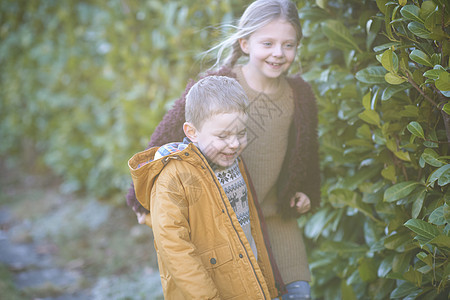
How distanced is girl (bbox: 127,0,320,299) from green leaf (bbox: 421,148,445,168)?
0.52 m

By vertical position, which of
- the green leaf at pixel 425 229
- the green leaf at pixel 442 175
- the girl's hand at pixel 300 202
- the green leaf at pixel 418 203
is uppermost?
the girl's hand at pixel 300 202

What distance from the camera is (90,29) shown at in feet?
17.4

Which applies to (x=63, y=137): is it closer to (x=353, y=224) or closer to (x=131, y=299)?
(x=131, y=299)

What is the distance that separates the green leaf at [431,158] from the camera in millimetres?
1571

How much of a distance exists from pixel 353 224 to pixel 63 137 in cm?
436

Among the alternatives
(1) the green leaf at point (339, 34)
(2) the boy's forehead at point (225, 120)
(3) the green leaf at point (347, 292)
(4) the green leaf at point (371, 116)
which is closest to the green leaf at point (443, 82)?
(4) the green leaf at point (371, 116)

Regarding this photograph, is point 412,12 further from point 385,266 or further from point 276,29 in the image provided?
point 385,266

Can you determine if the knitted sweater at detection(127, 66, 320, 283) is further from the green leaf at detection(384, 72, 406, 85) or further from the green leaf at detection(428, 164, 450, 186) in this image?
the green leaf at detection(428, 164, 450, 186)

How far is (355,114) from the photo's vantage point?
2039mm

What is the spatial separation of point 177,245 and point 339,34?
4.33 ft

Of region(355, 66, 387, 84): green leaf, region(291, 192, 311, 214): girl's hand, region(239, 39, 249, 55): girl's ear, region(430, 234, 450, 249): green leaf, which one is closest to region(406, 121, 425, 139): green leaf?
region(355, 66, 387, 84): green leaf

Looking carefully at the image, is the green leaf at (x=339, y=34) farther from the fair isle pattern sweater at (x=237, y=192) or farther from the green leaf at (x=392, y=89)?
the fair isle pattern sweater at (x=237, y=192)

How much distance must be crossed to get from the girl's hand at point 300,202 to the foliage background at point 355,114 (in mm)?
219

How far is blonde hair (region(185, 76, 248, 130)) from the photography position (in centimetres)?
149
